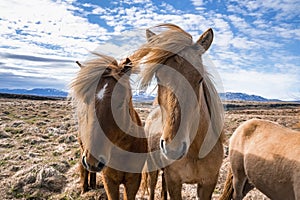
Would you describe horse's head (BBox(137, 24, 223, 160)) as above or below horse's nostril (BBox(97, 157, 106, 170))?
above

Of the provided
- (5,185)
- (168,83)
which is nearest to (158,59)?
(168,83)

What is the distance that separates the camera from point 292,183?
12.2 ft

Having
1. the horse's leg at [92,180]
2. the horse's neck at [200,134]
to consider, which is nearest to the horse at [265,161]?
the horse's neck at [200,134]

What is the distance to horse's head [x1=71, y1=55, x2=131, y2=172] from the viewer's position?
3150 mm

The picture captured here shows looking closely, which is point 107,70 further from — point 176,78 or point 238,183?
point 238,183

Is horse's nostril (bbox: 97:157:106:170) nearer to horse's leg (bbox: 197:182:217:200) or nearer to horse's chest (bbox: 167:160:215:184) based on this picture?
horse's chest (bbox: 167:160:215:184)

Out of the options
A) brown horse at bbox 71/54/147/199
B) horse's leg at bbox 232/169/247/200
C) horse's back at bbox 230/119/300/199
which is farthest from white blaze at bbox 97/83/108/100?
horse's leg at bbox 232/169/247/200

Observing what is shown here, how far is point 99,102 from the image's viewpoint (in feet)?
10.7

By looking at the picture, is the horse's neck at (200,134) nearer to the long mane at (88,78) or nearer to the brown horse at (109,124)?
the brown horse at (109,124)

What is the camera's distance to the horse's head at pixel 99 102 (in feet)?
10.3

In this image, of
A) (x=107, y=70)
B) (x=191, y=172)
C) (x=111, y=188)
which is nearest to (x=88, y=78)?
(x=107, y=70)

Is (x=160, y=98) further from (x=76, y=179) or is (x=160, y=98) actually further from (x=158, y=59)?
(x=76, y=179)

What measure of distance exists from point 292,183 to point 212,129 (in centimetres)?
131

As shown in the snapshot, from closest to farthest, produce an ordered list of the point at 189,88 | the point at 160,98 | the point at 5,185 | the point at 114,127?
the point at 189,88 → the point at 160,98 → the point at 114,127 → the point at 5,185
